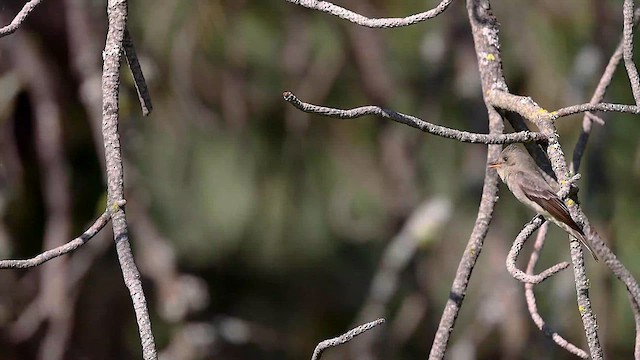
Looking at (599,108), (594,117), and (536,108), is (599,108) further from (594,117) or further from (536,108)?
(594,117)

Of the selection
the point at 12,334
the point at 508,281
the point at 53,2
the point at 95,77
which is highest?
the point at 53,2

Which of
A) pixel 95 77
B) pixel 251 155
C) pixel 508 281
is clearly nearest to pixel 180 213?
pixel 251 155

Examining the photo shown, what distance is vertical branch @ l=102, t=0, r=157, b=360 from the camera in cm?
142

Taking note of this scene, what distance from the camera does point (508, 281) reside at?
156 inches

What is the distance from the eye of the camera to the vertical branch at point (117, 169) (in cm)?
142

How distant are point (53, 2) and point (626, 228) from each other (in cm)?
266

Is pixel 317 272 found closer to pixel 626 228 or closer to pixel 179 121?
pixel 179 121

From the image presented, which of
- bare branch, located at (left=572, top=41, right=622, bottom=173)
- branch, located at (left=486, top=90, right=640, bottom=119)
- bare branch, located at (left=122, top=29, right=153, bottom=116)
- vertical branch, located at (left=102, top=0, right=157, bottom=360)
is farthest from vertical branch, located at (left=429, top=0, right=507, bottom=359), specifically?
bare branch, located at (left=122, top=29, right=153, bottom=116)

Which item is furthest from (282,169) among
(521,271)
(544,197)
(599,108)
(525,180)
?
(599,108)

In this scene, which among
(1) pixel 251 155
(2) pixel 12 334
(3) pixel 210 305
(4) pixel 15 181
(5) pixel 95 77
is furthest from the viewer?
(3) pixel 210 305

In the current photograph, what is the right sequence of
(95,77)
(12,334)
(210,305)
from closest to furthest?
(95,77) → (12,334) → (210,305)

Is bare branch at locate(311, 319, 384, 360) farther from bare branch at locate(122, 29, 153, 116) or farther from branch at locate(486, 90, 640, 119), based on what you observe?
bare branch at locate(122, 29, 153, 116)

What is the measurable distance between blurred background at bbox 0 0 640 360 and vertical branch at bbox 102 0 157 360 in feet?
5.57

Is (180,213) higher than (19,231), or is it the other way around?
(180,213)
